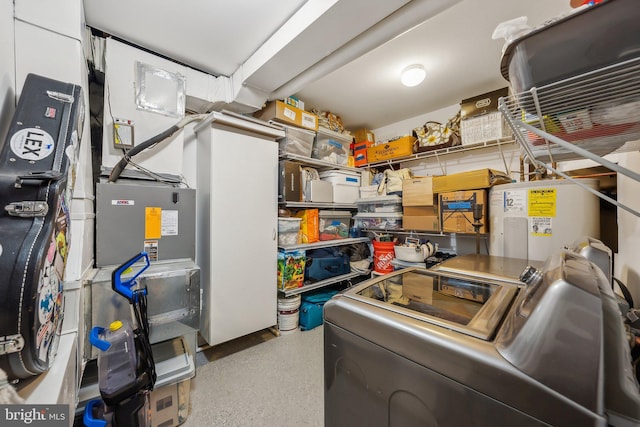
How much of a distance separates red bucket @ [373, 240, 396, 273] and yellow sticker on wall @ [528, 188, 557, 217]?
56.8 inches

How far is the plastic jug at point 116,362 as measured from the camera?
93cm

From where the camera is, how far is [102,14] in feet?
4.95

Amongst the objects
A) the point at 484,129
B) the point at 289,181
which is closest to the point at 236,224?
the point at 289,181

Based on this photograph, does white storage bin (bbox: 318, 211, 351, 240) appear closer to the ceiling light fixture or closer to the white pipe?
the white pipe

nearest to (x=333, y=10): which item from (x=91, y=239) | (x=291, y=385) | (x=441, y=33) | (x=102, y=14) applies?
A: (x=441, y=33)

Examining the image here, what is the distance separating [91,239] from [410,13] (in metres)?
2.29

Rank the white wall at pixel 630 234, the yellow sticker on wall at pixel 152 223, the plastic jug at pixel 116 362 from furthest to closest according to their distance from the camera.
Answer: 1. the yellow sticker on wall at pixel 152 223
2. the plastic jug at pixel 116 362
3. the white wall at pixel 630 234

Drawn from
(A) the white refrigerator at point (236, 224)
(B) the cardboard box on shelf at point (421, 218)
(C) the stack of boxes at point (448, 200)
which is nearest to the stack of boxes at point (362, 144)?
(C) the stack of boxes at point (448, 200)

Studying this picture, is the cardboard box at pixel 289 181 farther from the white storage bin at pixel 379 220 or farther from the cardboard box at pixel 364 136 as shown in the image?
the cardboard box at pixel 364 136

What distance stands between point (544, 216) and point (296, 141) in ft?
6.70

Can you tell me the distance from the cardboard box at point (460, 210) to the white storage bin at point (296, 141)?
1.45 m

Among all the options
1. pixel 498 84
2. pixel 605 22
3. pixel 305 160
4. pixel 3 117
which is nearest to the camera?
pixel 605 22

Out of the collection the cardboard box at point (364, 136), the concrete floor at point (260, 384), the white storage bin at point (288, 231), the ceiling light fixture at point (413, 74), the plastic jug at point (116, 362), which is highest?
the ceiling light fixture at point (413, 74)

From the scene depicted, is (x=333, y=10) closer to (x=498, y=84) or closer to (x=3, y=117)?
(x=3, y=117)
